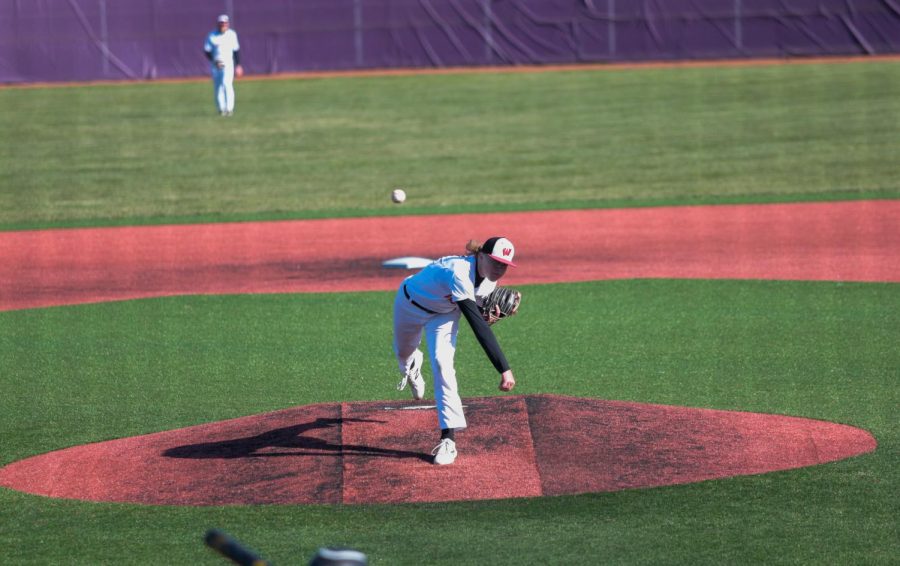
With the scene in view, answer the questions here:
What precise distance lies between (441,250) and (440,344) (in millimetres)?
9207

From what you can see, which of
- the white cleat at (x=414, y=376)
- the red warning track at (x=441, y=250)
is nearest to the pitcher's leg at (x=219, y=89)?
the red warning track at (x=441, y=250)

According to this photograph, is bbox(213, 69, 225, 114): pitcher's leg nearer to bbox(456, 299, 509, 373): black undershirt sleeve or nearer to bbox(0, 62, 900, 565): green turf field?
bbox(0, 62, 900, 565): green turf field

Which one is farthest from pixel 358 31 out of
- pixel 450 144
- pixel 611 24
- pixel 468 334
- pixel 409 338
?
pixel 409 338

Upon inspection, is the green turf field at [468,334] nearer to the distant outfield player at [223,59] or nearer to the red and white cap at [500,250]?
the distant outfield player at [223,59]

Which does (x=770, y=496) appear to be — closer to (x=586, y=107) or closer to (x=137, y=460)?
(x=137, y=460)

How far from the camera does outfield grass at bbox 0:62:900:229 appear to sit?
22422 mm

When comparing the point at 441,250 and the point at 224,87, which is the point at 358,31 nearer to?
the point at 224,87

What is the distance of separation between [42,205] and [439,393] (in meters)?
16.0

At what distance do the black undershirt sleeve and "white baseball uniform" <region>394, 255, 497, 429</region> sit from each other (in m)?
0.06

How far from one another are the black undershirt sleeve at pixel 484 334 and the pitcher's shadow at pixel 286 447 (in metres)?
0.86

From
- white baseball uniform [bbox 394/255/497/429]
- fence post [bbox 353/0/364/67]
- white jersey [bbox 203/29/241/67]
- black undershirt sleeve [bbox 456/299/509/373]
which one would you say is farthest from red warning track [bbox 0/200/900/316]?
A: fence post [bbox 353/0/364/67]

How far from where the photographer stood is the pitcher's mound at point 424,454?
7781 mm

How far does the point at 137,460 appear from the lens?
27.8 feet

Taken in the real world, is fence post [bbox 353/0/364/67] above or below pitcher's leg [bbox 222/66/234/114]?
above
